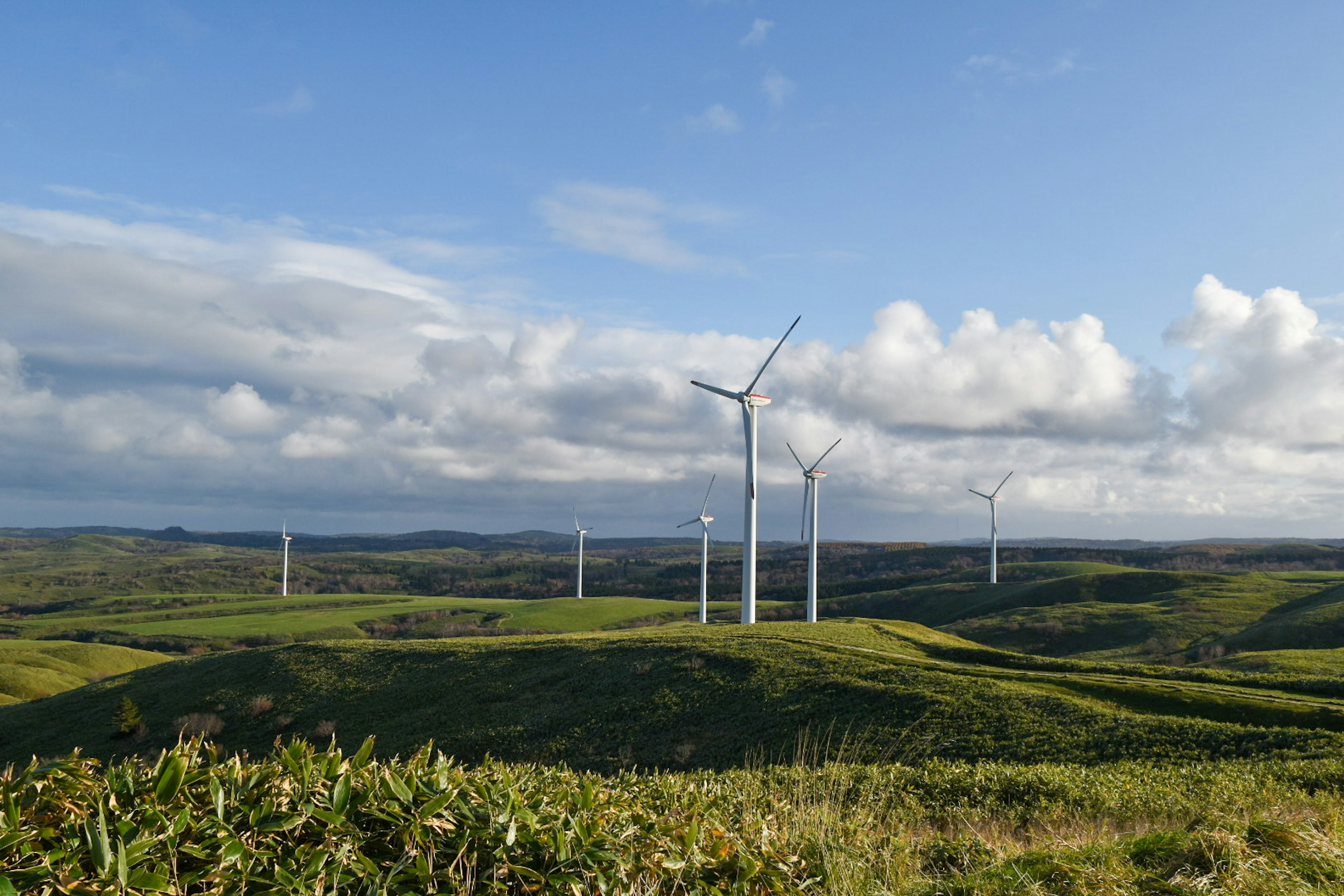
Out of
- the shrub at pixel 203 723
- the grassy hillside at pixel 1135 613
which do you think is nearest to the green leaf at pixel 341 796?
the shrub at pixel 203 723

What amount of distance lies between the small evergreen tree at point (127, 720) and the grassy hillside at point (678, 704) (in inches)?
46.0

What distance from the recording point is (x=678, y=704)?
1740 inches

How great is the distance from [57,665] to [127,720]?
5050 centimetres

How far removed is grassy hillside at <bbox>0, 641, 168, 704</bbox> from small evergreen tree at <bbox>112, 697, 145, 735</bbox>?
100 feet

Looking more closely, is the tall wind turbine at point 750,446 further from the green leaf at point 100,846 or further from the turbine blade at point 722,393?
the green leaf at point 100,846

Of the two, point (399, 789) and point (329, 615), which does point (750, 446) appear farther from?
point (329, 615)

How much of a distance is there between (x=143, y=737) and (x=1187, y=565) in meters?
215

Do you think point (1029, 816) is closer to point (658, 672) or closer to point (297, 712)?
point (658, 672)

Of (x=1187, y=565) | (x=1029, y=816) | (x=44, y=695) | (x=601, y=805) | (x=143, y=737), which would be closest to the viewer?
(x=601, y=805)

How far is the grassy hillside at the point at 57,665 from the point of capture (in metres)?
81.8

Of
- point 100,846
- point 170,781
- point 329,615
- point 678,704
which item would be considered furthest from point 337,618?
point 100,846

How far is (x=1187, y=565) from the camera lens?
198125 mm

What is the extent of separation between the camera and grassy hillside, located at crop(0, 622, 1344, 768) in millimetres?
30781

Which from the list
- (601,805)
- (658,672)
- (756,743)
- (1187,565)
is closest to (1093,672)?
(756,743)
